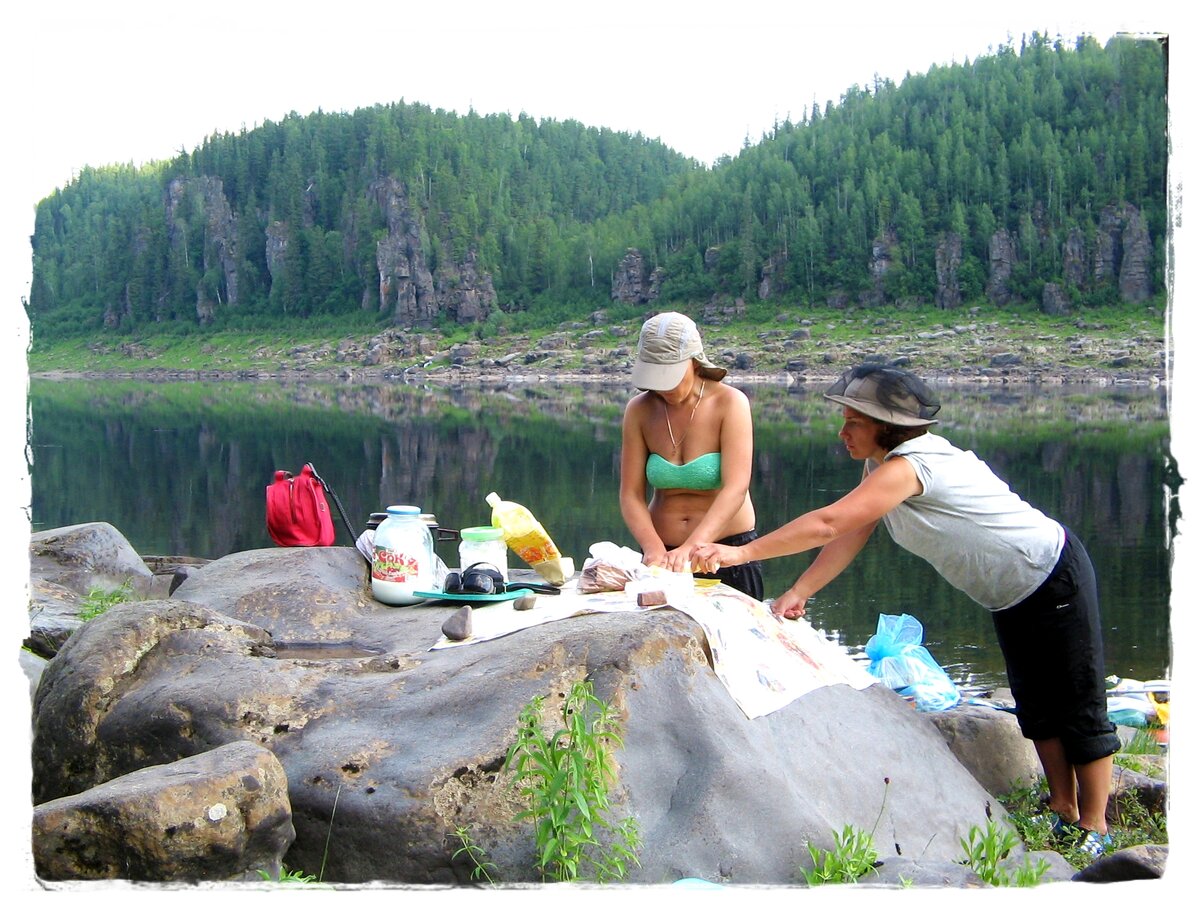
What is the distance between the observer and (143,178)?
18988 centimetres

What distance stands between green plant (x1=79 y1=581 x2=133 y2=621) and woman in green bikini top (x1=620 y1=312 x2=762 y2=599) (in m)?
4.80

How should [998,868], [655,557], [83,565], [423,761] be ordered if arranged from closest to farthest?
1. [998,868]
2. [423,761]
3. [655,557]
4. [83,565]

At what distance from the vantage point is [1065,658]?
5340 millimetres

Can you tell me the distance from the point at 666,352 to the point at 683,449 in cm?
62

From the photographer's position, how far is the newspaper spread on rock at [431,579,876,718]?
16.5ft

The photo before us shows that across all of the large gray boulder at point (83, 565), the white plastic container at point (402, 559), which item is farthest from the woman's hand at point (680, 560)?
the large gray boulder at point (83, 565)

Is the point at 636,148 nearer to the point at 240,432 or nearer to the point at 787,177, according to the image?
the point at 787,177

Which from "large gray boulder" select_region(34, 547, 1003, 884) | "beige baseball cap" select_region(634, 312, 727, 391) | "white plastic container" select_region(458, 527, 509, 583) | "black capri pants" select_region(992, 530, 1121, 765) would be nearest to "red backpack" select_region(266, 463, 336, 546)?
"white plastic container" select_region(458, 527, 509, 583)

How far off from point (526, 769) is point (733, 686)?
1.11m

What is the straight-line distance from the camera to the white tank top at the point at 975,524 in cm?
514

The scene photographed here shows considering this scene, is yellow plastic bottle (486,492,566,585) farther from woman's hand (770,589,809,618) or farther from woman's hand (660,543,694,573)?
woman's hand (770,589,809,618)

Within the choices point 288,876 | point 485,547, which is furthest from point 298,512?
point 288,876

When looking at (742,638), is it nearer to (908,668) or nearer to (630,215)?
(908,668)

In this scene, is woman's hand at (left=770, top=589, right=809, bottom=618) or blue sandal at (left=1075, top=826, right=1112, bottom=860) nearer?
blue sandal at (left=1075, top=826, right=1112, bottom=860)
